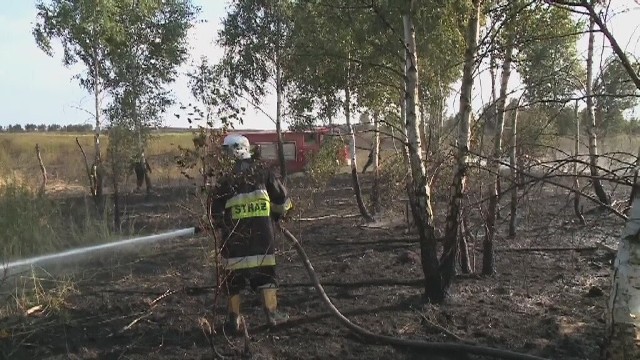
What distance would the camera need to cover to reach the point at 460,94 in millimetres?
5918

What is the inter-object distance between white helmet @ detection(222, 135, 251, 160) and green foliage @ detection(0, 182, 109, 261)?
389 cm

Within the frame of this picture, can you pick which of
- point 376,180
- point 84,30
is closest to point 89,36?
point 84,30

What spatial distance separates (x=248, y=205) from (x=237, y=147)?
489mm

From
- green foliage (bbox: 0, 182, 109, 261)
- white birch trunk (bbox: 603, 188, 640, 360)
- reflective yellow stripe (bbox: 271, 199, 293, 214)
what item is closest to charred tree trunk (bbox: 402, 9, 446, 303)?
reflective yellow stripe (bbox: 271, 199, 293, 214)

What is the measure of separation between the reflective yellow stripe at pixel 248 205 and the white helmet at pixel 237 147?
12.8 inches

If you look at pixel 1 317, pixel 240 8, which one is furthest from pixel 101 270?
pixel 240 8

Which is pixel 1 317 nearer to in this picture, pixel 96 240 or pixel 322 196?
pixel 96 240

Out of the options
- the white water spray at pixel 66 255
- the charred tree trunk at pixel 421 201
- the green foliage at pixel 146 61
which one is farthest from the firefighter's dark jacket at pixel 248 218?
the green foliage at pixel 146 61

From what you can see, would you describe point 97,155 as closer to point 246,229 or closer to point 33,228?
point 33,228

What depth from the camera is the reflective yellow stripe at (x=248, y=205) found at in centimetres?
498

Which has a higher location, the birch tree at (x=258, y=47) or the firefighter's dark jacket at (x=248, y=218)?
the birch tree at (x=258, y=47)

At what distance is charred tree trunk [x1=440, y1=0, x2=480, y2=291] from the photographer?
5668 mm

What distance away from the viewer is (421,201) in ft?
18.9

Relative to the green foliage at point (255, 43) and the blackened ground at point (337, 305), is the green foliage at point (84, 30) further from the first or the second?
the blackened ground at point (337, 305)
